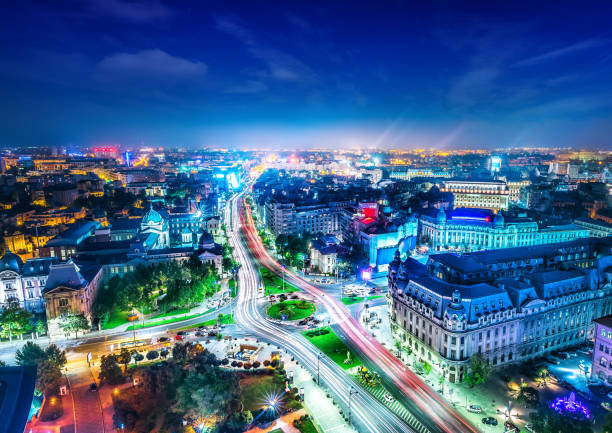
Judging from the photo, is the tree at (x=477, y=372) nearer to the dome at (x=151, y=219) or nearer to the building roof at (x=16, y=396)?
the building roof at (x=16, y=396)

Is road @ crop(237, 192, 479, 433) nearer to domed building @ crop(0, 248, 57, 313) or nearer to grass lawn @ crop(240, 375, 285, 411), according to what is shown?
grass lawn @ crop(240, 375, 285, 411)

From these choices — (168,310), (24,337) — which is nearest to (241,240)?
(168,310)

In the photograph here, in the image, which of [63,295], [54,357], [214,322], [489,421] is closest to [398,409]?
[489,421]

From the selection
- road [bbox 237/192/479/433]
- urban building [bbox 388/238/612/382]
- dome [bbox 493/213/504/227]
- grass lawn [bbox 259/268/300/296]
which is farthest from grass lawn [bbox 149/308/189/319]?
dome [bbox 493/213/504/227]

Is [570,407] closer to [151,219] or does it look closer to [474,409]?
[474,409]

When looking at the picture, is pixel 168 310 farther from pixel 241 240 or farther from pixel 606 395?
pixel 606 395

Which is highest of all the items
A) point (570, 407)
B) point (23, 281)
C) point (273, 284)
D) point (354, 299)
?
point (23, 281)
